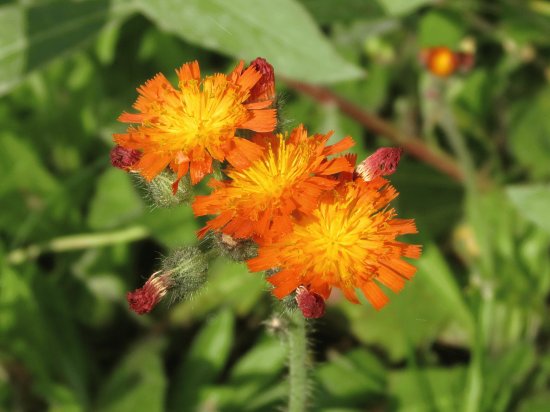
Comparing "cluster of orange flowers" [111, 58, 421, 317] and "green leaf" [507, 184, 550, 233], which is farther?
"green leaf" [507, 184, 550, 233]

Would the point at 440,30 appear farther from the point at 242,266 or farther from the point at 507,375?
the point at 507,375

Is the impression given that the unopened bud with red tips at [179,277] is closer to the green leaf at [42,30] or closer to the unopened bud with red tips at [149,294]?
the unopened bud with red tips at [149,294]

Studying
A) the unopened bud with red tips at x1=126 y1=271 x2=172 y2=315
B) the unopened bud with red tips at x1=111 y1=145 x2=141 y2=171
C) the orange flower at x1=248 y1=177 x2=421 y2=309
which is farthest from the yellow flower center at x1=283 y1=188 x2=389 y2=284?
the unopened bud with red tips at x1=111 y1=145 x2=141 y2=171

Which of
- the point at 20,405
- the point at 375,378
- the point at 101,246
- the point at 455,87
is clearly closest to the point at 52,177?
the point at 101,246

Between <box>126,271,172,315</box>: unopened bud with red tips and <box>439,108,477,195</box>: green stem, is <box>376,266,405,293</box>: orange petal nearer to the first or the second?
<box>126,271,172,315</box>: unopened bud with red tips

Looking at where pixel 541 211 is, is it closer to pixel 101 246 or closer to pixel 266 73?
pixel 266 73

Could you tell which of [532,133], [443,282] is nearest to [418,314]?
[443,282]
